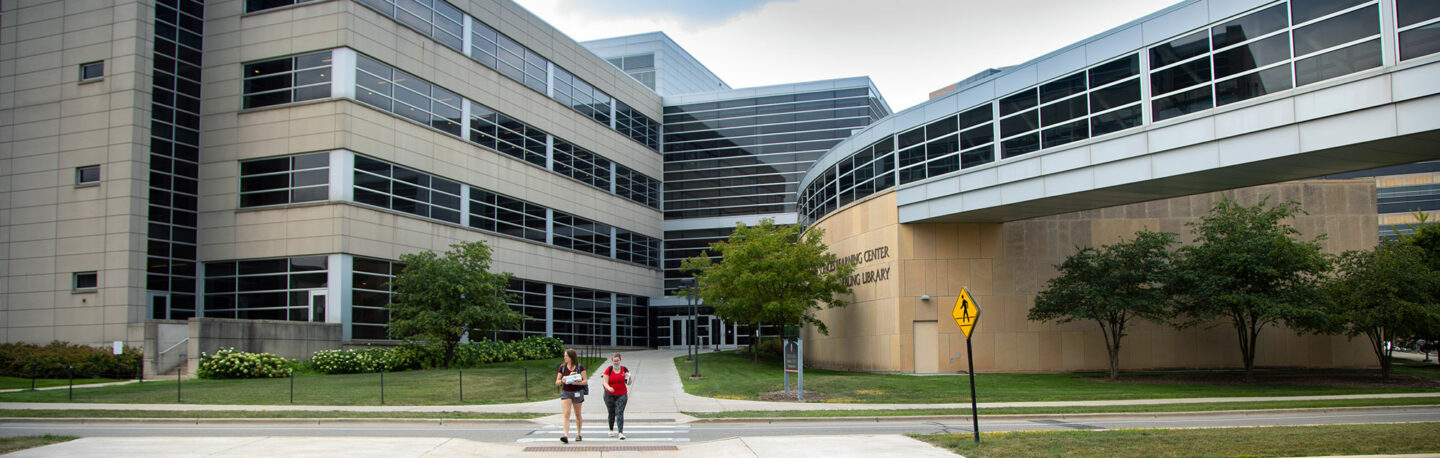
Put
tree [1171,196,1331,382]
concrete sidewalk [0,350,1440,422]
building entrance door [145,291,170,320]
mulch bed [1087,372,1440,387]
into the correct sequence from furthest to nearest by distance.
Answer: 1. building entrance door [145,291,170,320]
2. mulch bed [1087,372,1440,387]
3. tree [1171,196,1331,382]
4. concrete sidewalk [0,350,1440,422]

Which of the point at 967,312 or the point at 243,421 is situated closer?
the point at 967,312

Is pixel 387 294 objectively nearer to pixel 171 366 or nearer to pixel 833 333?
pixel 171 366

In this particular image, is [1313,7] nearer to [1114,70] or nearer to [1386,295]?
[1114,70]

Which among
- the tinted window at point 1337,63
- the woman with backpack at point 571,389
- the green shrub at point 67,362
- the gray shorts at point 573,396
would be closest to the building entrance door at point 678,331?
the green shrub at point 67,362

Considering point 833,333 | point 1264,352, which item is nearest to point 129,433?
point 833,333

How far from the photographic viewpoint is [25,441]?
13492mm

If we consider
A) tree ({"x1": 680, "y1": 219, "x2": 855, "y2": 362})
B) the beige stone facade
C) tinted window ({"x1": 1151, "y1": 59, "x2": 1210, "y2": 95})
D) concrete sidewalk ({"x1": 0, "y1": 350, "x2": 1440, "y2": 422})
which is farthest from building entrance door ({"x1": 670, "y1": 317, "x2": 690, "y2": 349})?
tinted window ({"x1": 1151, "y1": 59, "x2": 1210, "y2": 95})

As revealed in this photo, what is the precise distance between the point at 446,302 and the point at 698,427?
17.8 metres

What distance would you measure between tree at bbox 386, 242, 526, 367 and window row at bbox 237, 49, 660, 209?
26.1 feet

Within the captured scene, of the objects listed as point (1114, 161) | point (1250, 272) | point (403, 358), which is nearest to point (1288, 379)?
point (1250, 272)

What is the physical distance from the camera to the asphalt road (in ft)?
52.9

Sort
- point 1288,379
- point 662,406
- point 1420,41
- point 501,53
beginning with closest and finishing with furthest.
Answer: point 1420,41, point 662,406, point 1288,379, point 501,53

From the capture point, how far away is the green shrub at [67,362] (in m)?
30.7

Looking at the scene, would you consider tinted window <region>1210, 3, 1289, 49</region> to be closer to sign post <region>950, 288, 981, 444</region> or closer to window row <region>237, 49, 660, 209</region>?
sign post <region>950, 288, 981, 444</region>
